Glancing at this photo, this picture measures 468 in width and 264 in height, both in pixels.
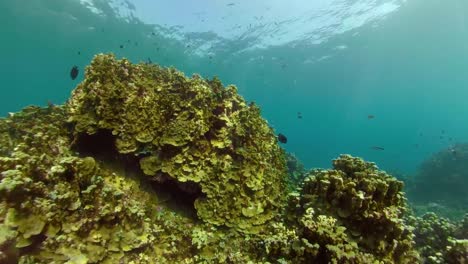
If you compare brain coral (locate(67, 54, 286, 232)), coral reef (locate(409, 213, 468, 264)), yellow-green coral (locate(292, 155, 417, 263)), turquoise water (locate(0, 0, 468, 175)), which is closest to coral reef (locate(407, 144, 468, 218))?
turquoise water (locate(0, 0, 468, 175))

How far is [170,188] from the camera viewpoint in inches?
265

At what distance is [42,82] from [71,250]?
3504 inches

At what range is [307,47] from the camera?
147 ft

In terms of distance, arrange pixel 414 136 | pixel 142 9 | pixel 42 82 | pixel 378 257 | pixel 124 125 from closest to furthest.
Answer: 1. pixel 378 257
2. pixel 124 125
3. pixel 142 9
4. pixel 42 82
5. pixel 414 136

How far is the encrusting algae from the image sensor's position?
4105 millimetres

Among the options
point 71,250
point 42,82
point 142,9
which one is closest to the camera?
point 71,250

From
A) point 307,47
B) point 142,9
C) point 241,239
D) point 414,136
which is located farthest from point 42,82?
point 414,136

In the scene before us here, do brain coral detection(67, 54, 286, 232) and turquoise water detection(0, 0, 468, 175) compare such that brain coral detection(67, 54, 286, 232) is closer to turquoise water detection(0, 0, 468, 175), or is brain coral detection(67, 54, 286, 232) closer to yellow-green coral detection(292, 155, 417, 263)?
yellow-green coral detection(292, 155, 417, 263)

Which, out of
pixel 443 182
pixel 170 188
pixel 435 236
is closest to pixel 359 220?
pixel 435 236

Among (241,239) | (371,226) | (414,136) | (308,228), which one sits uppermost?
(414,136)

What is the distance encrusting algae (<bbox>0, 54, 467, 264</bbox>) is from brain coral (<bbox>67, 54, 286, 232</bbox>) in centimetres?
3

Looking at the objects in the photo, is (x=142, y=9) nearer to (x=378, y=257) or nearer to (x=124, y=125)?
(x=124, y=125)

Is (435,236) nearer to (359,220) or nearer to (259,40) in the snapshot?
(359,220)

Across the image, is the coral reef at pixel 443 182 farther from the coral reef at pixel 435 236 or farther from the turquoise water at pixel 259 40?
the coral reef at pixel 435 236
